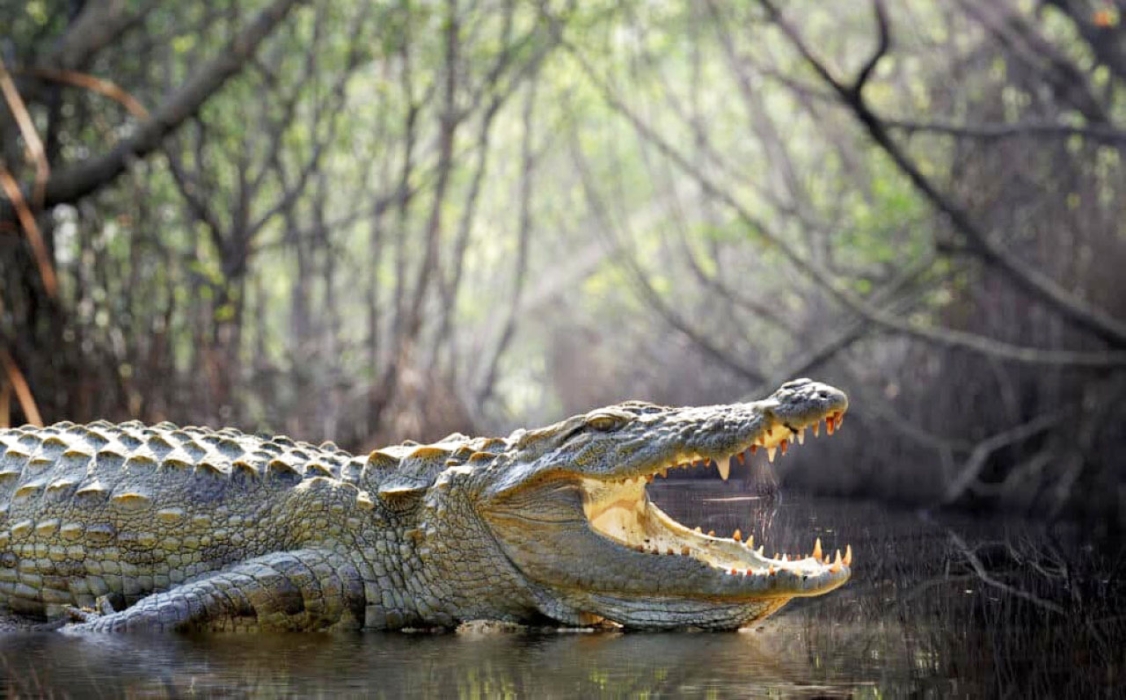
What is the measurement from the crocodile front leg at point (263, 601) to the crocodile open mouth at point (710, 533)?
2.62 feet

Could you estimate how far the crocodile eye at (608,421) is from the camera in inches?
159

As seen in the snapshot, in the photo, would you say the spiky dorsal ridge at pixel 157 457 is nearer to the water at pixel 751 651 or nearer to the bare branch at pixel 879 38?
the water at pixel 751 651

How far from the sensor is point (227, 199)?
11.9 metres

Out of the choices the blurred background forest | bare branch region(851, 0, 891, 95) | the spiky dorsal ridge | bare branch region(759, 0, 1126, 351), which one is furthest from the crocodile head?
bare branch region(759, 0, 1126, 351)

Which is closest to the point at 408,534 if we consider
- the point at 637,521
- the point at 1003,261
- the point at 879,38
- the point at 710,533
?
the point at 637,521

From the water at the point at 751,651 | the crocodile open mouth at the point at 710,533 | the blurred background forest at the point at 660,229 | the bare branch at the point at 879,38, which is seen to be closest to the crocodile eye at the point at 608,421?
the crocodile open mouth at the point at 710,533

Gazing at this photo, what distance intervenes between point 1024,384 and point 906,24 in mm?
7499

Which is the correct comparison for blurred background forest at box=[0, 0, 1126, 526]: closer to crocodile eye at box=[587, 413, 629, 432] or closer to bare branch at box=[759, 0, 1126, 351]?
bare branch at box=[759, 0, 1126, 351]

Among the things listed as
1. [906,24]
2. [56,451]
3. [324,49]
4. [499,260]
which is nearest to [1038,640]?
[56,451]

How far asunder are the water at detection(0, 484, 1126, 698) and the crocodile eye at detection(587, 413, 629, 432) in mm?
349

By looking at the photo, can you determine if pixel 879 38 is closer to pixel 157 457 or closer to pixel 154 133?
pixel 157 457

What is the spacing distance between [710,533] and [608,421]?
1.47ft

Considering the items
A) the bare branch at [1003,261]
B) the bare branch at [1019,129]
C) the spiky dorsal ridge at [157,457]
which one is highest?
the bare branch at [1019,129]

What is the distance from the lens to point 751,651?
11.5 ft
